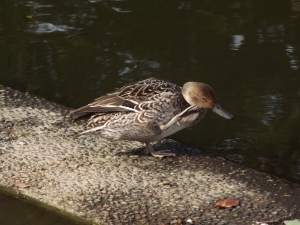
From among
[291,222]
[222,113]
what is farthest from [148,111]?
[291,222]

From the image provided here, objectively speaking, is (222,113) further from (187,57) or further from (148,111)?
(187,57)

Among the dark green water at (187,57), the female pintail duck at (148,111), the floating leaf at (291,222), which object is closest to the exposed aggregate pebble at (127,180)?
the floating leaf at (291,222)

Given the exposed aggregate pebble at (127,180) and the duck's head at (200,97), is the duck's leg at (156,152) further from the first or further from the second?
the duck's head at (200,97)

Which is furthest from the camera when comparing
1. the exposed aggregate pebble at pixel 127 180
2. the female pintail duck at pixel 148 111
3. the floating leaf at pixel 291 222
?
the female pintail duck at pixel 148 111

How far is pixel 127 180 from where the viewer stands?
4938 mm

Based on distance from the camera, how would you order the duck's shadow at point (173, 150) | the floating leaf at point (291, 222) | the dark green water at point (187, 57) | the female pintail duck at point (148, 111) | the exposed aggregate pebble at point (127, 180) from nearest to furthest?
the floating leaf at point (291, 222) → the exposed aggregate pebble at point (127, 180) → the female pintail duck at point (148, 111) → the duck's shadow at point (173, 150) → the dark green water at point (187, 57)

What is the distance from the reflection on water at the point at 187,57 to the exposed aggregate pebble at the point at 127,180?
536 mm

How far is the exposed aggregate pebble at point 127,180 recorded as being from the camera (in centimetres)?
446

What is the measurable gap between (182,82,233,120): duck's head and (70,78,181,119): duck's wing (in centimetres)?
12

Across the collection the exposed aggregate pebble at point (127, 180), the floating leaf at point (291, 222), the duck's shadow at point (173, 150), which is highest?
the floating leaf at point (291, 222)

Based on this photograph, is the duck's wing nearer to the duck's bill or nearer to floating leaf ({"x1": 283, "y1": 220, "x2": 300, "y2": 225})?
the duck's bill

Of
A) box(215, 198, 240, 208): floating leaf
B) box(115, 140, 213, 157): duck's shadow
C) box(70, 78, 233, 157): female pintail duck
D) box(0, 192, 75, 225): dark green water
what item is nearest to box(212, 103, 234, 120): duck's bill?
box(70, 78, 233, 157): female pintail duck

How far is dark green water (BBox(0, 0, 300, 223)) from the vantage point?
607 centimetres

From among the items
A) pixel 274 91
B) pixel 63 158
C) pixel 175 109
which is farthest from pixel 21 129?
pixel 274 91
